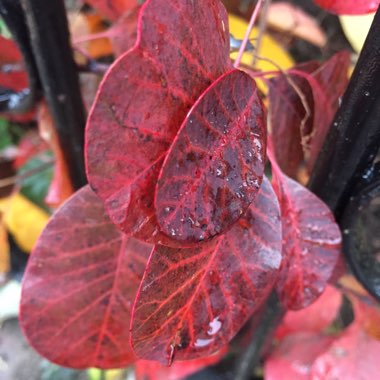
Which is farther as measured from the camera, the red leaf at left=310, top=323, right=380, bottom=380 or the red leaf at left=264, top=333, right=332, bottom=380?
the red leaf at left=264, top=333, right=332, bottom=380

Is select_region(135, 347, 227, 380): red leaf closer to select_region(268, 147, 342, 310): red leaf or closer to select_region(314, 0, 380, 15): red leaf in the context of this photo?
select_region(268, 147, 342, 310): red leaf

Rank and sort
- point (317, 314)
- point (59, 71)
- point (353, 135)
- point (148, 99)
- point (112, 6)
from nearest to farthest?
point (148, 99) → point (353, 135) → point (59, 71) → point (112, 6) → point (317, 314)

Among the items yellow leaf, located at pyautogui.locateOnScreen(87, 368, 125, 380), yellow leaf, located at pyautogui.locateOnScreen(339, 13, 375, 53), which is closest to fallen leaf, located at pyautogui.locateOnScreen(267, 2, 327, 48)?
yellow leaf, located at pyautogui.locateOnScreen(339, 13, 375, 53)

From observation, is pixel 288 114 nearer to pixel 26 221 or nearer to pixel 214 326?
pixel 214 326

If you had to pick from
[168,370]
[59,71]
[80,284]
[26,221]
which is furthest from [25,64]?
[168,370]

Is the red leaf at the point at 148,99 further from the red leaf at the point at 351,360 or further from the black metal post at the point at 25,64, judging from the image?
the red leaf at the point at 351,360
